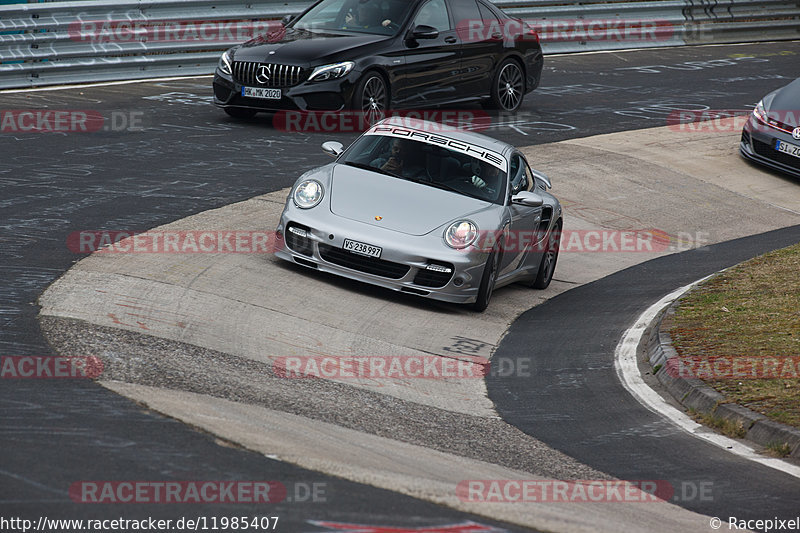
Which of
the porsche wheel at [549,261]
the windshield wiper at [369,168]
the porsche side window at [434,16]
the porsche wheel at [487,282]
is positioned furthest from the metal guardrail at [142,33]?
the porsche wheel at [487,282]

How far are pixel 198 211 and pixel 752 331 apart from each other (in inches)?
221

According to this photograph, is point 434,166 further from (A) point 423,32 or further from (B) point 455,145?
(A) point 423,32

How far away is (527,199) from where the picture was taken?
10453 mm

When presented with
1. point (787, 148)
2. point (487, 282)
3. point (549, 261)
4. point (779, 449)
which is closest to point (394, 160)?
point (487, 282)

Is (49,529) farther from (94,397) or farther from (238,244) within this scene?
(238,244)

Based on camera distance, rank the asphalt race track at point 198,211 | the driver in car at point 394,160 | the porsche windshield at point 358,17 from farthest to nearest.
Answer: the porsche windshield at point 358,17, the driver in car at point 394,160, the asphalt race track at point 198,211

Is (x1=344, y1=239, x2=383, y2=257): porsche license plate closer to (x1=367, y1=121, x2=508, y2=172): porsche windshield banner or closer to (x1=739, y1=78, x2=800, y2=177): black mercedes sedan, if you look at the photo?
(x1=367, y1=121, x2=508, y2=172): porsche windshield banner

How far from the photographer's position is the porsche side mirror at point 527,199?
1042 centimetres

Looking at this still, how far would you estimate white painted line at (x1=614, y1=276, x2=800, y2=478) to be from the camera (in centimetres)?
692

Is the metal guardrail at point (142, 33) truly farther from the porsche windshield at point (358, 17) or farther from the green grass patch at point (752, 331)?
the green grass patch at point (752, 331)

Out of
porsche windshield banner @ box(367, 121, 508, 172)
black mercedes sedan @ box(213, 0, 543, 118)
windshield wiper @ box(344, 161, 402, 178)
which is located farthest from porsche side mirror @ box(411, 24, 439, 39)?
windshield wiper @ box(344, 161, 402, 178)

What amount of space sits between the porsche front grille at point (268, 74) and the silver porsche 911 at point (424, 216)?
13.6 ft

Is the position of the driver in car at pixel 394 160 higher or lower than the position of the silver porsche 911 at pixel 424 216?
higher

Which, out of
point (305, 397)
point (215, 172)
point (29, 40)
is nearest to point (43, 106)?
point (29, 40)
